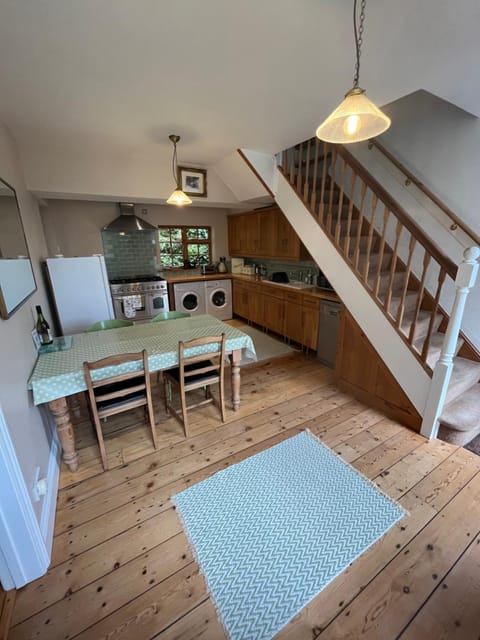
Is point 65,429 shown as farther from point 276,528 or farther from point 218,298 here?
point 218,298

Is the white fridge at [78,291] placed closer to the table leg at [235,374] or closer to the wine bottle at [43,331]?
the wine bottle at [43,331]

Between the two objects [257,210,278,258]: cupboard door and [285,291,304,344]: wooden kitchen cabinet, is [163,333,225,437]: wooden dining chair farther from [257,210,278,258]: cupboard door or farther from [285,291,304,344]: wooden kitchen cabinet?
[257,210,278,258]: cupboard door

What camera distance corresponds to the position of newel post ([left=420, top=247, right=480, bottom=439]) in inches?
70.8

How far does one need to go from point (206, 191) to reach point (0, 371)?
3.35 meters

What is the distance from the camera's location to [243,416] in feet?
8.22

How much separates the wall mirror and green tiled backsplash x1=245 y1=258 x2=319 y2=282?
3491mm

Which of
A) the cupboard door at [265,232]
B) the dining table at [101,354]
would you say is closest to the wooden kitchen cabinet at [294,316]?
the cupboard door at [265,232]

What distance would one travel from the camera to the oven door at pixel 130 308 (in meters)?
4.36

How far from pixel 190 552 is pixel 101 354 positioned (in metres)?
1.37

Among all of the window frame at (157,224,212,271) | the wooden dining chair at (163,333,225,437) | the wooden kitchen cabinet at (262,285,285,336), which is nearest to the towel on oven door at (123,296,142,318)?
the window frame at (157,224,212,271)

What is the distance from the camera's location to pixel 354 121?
1.27 metres

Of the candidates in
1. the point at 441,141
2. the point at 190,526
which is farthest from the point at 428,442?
the point at 441,141

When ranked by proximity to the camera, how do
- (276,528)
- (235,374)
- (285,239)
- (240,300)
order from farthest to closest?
(240,300) < (285,239) < (235,374) < (276,528)

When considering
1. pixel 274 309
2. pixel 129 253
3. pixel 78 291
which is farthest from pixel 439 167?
pixel 129 253
